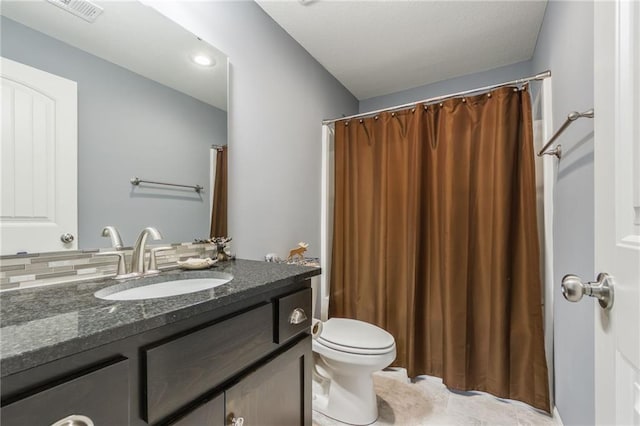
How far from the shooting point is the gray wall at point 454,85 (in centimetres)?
217

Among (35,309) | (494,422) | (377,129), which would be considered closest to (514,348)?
(494,422)

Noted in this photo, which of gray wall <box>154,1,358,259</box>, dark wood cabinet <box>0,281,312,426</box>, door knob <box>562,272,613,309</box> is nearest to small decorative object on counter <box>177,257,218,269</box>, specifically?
gray wall <box>154,1,358,259</box>

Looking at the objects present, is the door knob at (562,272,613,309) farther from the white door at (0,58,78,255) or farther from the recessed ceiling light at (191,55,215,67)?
the recessed ceiling light at (191,55,215,67)

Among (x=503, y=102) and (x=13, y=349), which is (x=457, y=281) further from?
(x=13, y=349)

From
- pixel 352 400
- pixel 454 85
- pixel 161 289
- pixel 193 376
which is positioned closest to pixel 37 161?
pixel 161 289

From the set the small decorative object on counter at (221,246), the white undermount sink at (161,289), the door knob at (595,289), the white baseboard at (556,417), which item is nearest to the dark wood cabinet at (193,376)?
the white undermount sink at (161,289)

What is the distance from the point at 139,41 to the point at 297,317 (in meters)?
1.21

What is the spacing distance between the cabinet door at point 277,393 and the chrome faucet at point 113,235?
64cm

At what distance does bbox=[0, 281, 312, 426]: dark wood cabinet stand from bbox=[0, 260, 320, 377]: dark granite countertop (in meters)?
0.03

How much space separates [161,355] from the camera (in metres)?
0.55

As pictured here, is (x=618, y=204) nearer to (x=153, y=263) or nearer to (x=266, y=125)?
(x=153, y=263)

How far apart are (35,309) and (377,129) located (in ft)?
6.52

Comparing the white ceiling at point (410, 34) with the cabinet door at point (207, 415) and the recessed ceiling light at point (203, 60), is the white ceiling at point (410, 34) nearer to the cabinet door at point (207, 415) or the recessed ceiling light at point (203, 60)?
the recessed ceiling light at point (203, 60)

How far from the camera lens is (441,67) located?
2.21 metres
